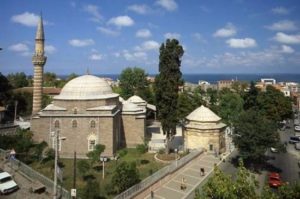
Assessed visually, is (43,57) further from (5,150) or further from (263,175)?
(263,175)

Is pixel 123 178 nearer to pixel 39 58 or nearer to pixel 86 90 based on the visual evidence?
pixel 86 90

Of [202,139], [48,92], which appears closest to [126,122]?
[202,139]

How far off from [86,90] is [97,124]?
Answer: 5071mm

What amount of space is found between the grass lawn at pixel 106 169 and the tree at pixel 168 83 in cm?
321

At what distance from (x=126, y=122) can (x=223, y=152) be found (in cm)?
1285

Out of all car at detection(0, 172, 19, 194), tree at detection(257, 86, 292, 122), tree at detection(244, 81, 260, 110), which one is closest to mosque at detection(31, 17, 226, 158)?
car at detection(0, 172, 19, 194)

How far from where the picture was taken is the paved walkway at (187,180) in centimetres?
2470

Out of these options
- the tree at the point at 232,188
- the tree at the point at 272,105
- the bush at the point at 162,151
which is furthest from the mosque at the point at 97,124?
the tree at the point at 232,188

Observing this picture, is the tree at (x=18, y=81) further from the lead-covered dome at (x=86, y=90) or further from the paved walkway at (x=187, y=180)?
the paved walkway at (x=187, y=180)

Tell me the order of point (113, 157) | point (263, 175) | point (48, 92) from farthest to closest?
point (48, 92)
point (113, 157)
point (263, 175)

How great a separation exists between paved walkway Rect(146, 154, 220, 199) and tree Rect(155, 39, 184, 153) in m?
3.90

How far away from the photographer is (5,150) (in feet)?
103

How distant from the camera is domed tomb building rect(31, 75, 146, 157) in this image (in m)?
34.3

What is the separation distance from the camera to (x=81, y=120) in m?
34.7
